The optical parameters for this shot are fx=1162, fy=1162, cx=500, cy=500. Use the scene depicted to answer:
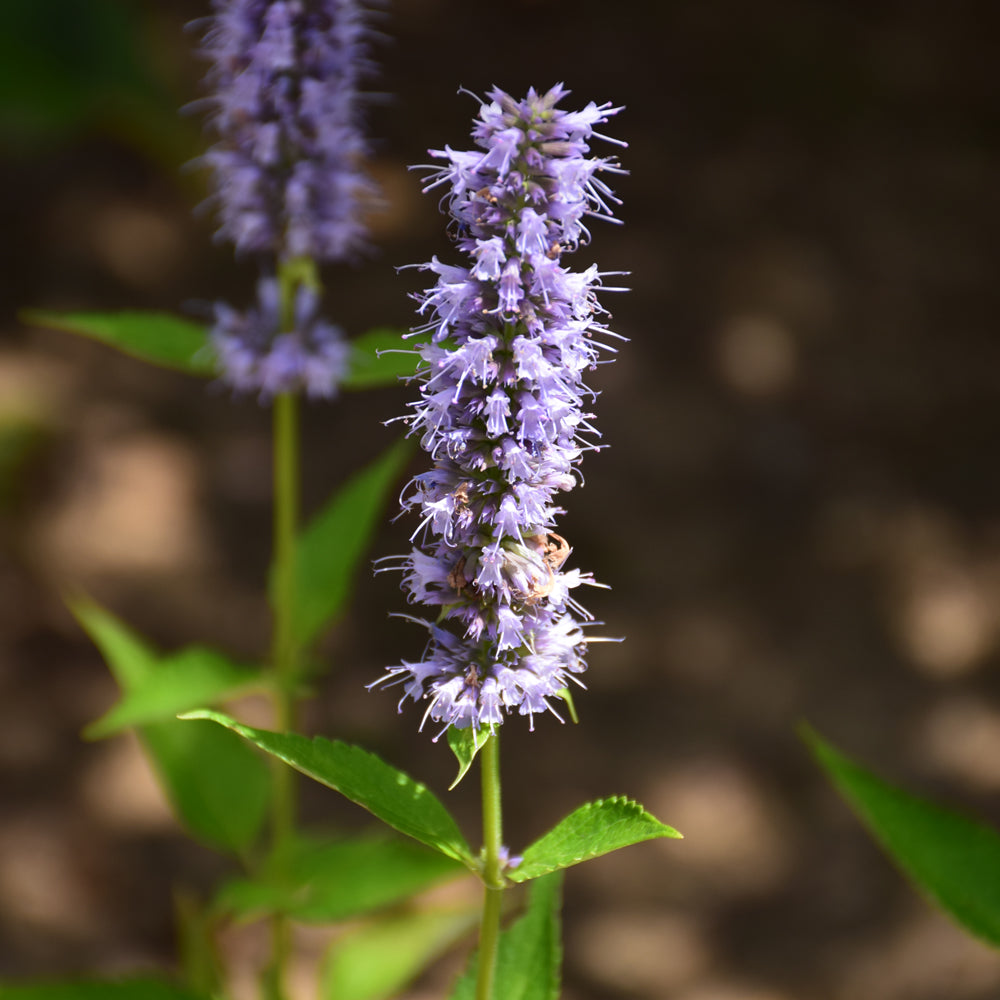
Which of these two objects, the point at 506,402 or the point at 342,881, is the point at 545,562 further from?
the point at 342,881

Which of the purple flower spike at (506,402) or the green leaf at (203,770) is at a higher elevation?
the purple flower spike at (506,402)

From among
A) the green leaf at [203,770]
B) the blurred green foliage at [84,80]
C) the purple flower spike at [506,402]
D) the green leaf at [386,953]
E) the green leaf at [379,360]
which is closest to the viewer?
the purple flower spike at [506,402]

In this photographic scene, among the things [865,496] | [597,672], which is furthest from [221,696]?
[865,496]

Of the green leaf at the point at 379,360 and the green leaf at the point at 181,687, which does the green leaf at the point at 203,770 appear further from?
the green leaf at the point at 379,360

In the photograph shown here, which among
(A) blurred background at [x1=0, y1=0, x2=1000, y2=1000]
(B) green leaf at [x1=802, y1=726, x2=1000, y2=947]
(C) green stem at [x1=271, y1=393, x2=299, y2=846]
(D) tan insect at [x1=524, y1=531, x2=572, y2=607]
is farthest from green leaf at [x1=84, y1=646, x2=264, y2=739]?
(B) green leaf at [x1=802, y1=726, x2=1000, y2=947]

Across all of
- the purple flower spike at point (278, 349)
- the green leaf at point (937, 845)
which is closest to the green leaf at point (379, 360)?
the purple flower spike at point (278, 349)

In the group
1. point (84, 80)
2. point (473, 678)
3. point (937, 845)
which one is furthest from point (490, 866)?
point (84, 80)
